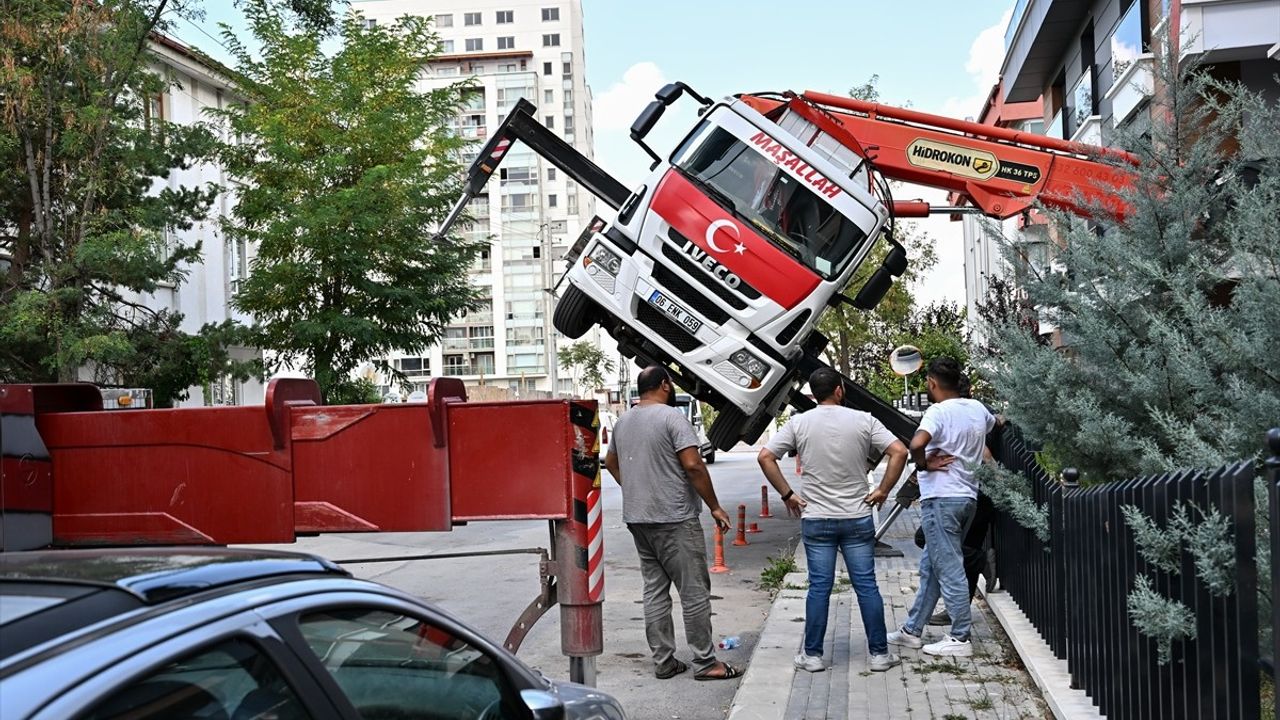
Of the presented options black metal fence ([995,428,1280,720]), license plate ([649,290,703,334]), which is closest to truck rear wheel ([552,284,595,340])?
license plate ([649,290,703,334])

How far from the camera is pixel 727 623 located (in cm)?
1007

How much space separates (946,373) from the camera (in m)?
7.95

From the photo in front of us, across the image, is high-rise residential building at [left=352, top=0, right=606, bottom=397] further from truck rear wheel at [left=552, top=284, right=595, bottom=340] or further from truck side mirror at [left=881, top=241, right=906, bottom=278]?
truck side mirror at [left=881, top=241, right=906, bottom=278]

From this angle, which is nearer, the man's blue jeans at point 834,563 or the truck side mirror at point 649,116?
the man's blue jeans at point 834,563

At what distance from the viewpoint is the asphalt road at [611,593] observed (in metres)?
7.59

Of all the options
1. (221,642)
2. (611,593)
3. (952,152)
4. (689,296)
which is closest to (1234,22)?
(952,152)

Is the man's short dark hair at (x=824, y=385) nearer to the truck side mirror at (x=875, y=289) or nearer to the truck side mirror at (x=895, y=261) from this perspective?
the truck side mirror at (x=875, y=289)

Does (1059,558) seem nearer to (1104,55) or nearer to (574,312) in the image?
(574,312)

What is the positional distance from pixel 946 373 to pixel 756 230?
458cm

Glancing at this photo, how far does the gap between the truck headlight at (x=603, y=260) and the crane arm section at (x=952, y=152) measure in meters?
2.24

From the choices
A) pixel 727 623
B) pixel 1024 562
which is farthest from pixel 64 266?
pixel 1024 562

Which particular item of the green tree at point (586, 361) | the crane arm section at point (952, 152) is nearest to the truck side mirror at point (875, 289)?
the crane arm section at point (952, 152)

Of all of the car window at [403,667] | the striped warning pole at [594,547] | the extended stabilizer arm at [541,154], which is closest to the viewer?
the car window at [403,667]

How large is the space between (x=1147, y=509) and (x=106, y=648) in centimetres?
387
